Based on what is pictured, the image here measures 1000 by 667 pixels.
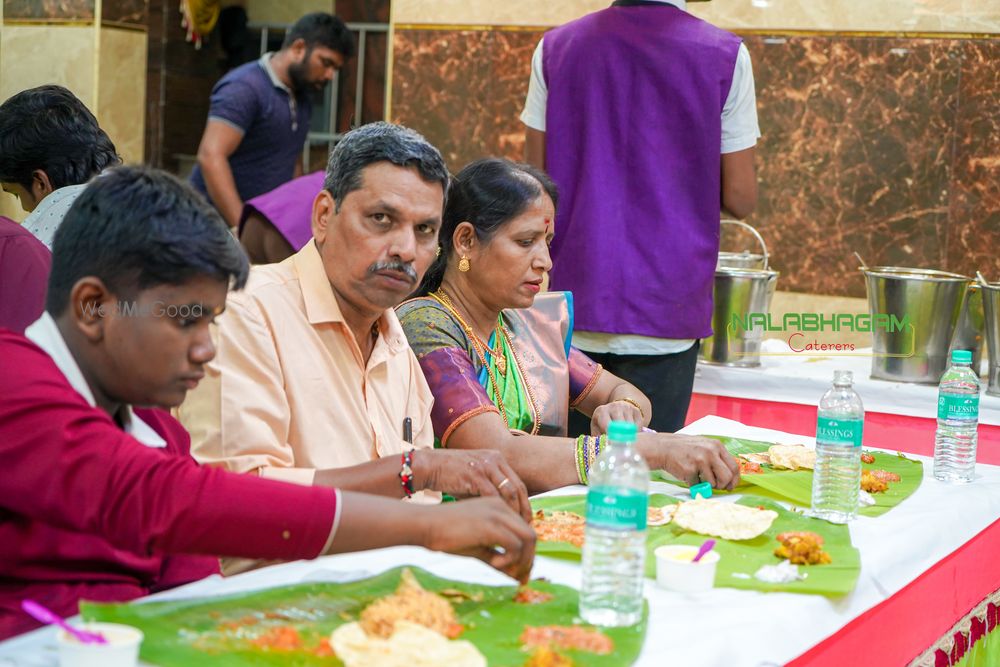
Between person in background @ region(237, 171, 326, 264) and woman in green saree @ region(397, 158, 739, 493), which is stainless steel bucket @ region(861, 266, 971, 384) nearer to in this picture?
woman in green saree @ region(397, 158, 739, 493)

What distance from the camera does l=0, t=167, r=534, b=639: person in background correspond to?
1.35 m

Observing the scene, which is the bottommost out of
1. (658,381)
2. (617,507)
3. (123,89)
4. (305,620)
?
(658,381)

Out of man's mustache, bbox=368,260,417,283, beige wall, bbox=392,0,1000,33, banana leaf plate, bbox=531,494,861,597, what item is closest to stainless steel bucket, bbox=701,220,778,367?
beige wall, bbox=392,0,1000,33

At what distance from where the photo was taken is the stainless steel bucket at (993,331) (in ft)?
11.8

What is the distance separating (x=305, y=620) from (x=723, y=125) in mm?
2247

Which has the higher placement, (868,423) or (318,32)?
(318,32)

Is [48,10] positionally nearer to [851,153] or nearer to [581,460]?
[851,153]

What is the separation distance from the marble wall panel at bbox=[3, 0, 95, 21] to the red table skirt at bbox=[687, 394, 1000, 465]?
354 centimetres

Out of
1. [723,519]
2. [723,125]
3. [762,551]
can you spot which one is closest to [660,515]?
[723,519]

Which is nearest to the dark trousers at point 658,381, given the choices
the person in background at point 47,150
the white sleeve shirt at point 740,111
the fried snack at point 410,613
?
the white sleeve shirt at point 740,111

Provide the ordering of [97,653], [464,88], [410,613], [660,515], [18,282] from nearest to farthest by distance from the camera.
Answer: [97,653] < [410,613] < [660,515] < [18,282] < [464,88]

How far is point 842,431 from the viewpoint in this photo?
2145mm

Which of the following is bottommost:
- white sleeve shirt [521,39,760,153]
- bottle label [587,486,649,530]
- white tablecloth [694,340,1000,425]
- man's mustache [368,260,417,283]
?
white tablecloth [694,340,1000,425]

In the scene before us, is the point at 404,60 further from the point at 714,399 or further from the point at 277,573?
the point at 277,573
